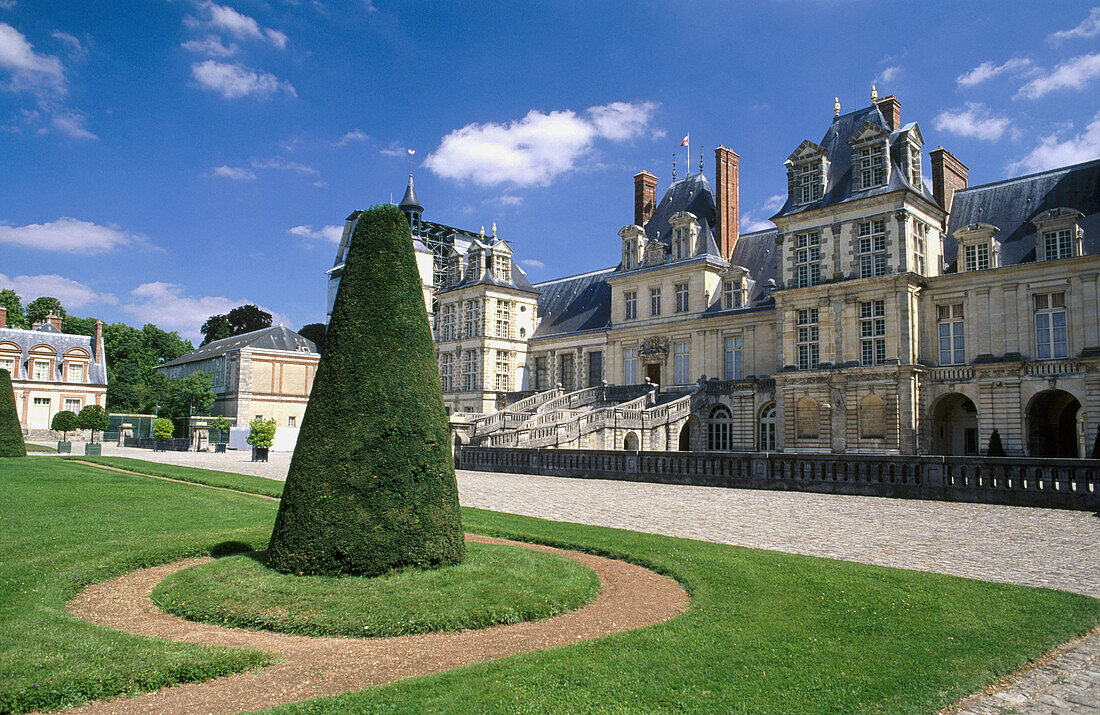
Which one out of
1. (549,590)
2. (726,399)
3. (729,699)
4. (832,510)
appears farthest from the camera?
(726,399)

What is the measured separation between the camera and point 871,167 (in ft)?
98.8

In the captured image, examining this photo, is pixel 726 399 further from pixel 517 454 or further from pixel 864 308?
pixel 517 454

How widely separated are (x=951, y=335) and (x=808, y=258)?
636 centimetres

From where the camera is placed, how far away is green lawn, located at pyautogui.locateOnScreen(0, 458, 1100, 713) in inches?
170

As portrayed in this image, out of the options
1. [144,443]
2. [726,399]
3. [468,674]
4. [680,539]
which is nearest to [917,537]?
[680,539]

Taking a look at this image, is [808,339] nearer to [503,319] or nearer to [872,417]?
[872,417]

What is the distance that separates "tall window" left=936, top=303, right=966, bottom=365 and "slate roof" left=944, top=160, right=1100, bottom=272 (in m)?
2.02

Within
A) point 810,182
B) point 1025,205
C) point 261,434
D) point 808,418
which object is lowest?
point 261,434

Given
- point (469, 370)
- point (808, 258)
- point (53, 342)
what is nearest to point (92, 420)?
point (53, 342)

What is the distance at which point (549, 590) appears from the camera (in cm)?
682

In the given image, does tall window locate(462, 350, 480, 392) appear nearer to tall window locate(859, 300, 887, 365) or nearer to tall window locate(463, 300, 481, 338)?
tall window locate(463, 300, 481, 338)

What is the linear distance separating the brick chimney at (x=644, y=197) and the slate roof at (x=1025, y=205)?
55.0 ft

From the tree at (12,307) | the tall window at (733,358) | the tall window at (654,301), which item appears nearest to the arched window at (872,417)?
the tall window at (733,358)

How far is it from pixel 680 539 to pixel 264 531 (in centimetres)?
562
